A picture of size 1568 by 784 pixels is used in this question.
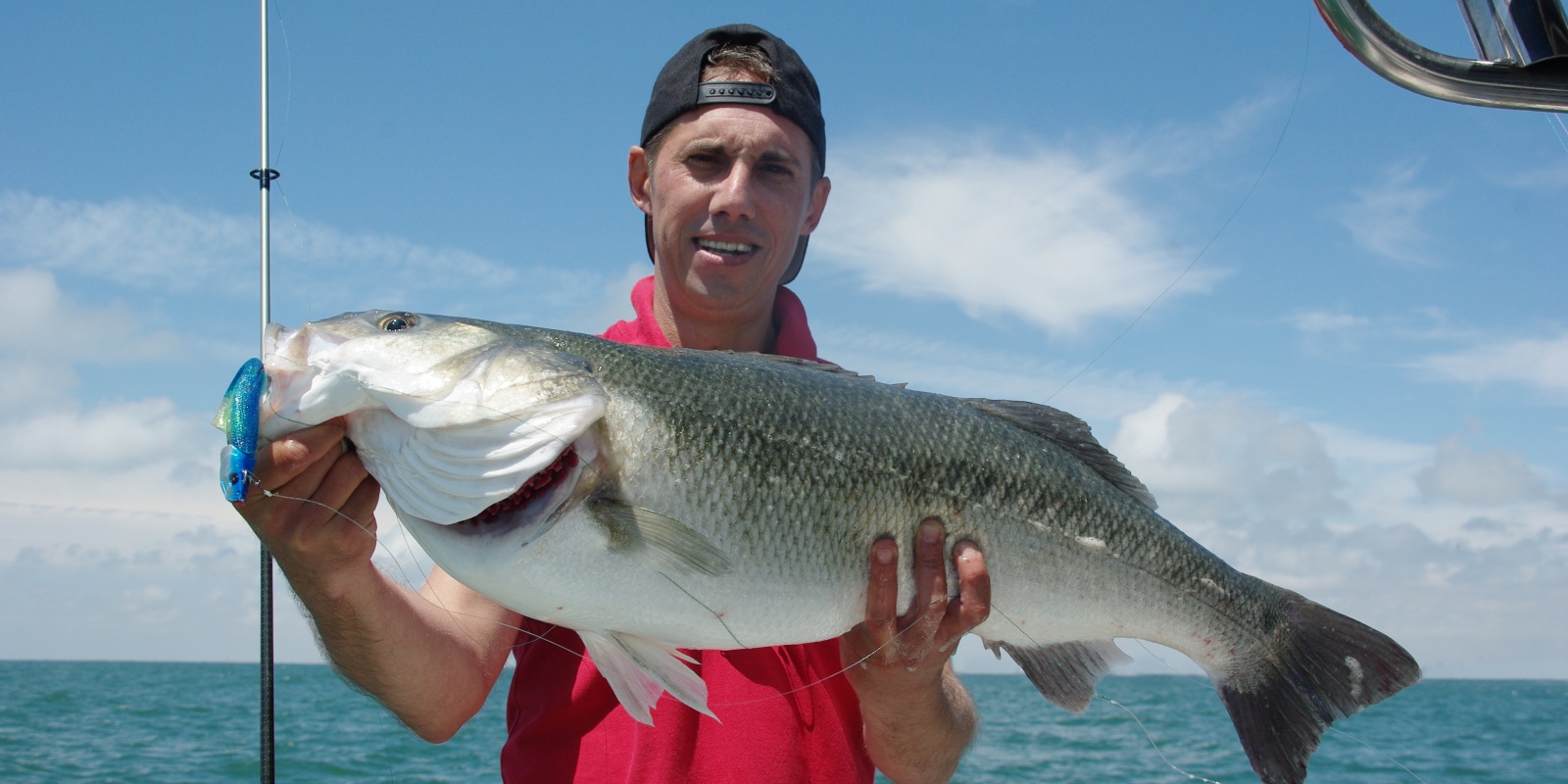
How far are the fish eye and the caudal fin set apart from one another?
242 cm

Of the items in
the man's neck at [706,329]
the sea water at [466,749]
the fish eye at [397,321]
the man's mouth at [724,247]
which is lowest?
the sea water at [466,749]

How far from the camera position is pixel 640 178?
3.41 m

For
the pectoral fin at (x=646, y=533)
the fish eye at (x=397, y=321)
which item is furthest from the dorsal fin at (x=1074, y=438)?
the fish eye at (x=397, y=321)

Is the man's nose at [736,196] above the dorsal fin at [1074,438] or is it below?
above

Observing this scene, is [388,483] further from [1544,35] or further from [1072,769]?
[1072,769]

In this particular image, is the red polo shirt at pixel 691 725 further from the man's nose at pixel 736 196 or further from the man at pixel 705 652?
the man's nose at pixel 736 196

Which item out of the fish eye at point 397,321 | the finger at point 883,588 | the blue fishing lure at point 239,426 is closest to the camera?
the blue fishing lure at point 239,426

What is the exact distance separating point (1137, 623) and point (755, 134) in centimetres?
Answer: 178

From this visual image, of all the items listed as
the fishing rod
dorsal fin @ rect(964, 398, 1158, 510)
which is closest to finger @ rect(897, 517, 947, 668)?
dorsal fin @ rect(964, 398, 1158, 510)

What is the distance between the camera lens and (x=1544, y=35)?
180 centimetres

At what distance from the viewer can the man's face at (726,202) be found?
119 inches

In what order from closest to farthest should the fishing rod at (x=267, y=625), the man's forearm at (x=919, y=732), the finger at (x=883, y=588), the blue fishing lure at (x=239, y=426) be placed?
1. the blue fishing lure at (x=239, y=426)
2. the finger at (x=883, y=588)
3. the man's forearm at (x=919, y=732)
4. the fishing rod at (x=267, y=625)

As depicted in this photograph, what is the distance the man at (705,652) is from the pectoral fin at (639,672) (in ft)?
0.98

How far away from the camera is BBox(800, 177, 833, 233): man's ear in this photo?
11.4 feet
